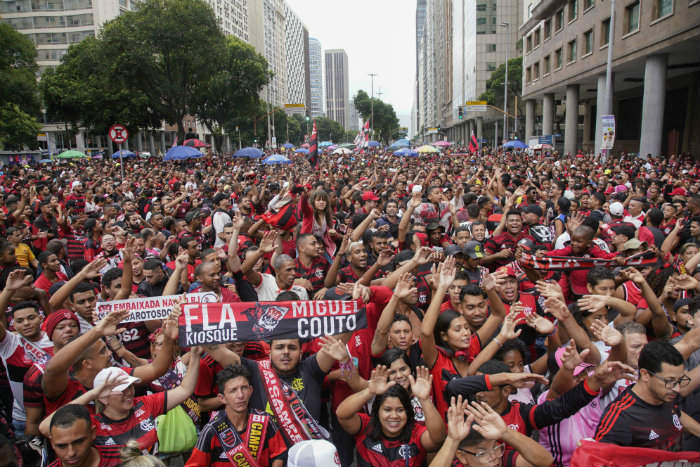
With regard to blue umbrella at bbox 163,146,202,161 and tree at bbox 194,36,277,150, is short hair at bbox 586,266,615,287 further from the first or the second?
tree at bbox 194,36,277,150

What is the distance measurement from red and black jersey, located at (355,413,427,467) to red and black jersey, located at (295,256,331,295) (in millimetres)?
2951

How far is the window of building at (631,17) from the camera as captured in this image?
23859mm

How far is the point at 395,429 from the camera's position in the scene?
316 cm

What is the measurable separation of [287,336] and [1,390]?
2481mm

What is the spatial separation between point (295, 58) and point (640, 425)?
184 metres

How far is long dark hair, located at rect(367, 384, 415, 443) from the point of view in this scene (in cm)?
319

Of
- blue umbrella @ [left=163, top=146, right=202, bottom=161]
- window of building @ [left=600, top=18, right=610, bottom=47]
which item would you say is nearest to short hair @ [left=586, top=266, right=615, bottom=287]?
blue umbrella @ [left=163, top=146, right=202, bottom=161]

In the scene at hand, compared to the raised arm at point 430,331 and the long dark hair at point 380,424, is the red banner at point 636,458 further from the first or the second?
the raised arm at point 430,331

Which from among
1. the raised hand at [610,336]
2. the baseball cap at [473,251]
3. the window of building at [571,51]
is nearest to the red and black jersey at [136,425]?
the raised hand at [610,336]

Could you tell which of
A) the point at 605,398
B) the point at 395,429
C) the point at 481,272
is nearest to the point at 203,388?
the point at 395,429

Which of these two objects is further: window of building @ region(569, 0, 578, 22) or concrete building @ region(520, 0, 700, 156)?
window of building @ region(569, 0, 578, 22)

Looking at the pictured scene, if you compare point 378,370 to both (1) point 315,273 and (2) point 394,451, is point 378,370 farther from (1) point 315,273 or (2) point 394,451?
(1) point 315,273

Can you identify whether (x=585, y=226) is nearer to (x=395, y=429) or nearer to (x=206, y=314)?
(x=395, y=429)

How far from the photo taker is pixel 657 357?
2.83 m
